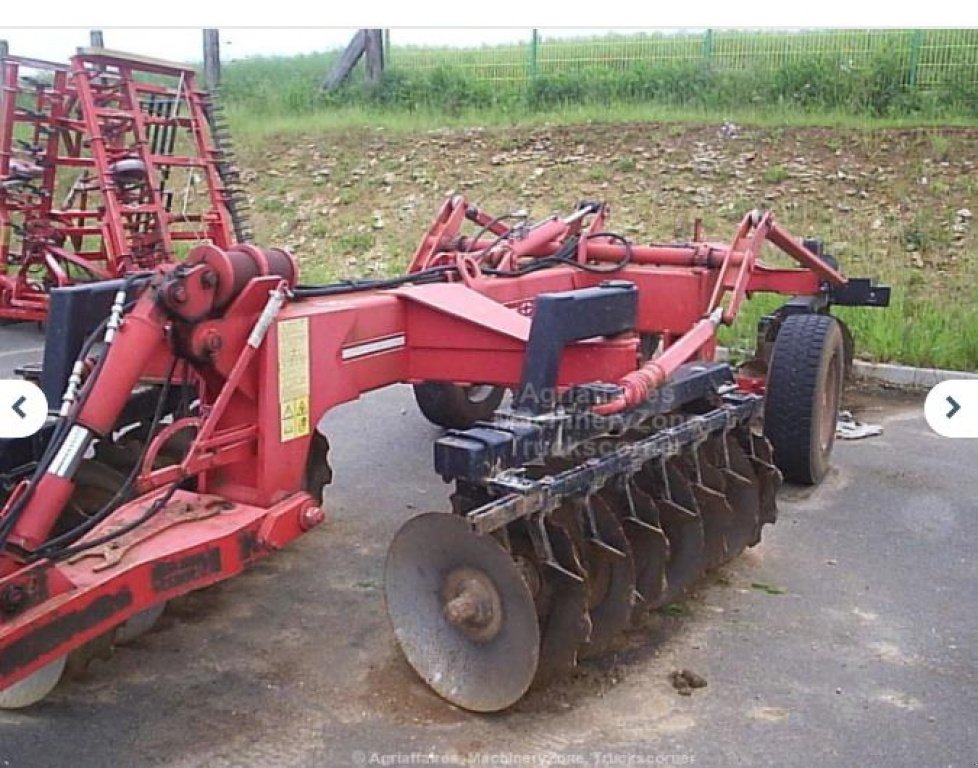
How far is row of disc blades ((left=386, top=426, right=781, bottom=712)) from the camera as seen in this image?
323cm

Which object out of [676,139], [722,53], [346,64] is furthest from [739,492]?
[346,64]

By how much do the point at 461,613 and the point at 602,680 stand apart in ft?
1.83

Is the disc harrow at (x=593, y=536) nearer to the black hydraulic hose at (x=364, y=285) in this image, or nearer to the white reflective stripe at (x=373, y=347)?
the white reflective stripe at (x=373, y=347)

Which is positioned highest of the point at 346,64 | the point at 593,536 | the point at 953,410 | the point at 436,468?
the point at 346,64

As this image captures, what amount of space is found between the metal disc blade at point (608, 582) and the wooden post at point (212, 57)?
12.5 metres

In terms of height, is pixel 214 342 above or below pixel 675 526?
above

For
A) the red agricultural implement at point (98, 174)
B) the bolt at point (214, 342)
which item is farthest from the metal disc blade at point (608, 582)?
the red agricultural implement at point (98, 174)

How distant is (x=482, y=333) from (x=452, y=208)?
1996 mm

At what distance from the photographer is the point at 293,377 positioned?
3377 millimetres

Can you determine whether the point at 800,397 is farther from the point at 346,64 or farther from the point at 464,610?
the point at 346,64

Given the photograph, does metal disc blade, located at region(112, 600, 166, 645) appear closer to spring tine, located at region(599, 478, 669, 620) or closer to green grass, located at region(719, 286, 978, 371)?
spring tine, located at region(599, 478, 669, 620)

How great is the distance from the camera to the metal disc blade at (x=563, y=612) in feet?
11.0

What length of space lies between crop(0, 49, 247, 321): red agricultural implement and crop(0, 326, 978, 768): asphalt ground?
472 centimetres

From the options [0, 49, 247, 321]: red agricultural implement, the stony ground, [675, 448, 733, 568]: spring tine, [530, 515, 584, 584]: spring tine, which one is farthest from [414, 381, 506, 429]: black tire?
the stony ground
